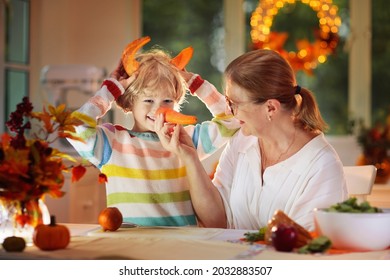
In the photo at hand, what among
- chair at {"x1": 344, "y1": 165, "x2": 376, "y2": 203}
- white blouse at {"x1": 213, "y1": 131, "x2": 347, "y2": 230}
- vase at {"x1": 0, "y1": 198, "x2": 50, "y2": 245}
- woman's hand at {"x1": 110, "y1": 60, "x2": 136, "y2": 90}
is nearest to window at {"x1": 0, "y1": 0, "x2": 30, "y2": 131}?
woman's hand at {"x1": 110, "y1": 60, "x2": 136, "y2": 90}

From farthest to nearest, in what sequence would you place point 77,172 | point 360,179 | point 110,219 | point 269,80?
point 360,179
point 269,80
point 110,219
point 77,172

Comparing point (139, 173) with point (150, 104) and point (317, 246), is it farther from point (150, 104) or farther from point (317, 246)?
point (317, 246)

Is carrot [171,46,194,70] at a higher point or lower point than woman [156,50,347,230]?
higher

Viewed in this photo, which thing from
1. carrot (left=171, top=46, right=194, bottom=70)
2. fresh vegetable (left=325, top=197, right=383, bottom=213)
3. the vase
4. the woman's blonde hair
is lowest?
the vase

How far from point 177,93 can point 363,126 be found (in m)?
2.35

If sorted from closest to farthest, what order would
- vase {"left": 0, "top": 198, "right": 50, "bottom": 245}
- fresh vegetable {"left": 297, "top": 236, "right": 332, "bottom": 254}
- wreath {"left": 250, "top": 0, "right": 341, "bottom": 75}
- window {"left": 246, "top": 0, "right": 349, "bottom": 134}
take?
fresh vegetable {"left": 297, "top": 236, "right": 332, "bottom": 254}
vase {"left": 0, "top": 198, "right": 50, "bottom": 245}
wreath {"left": 250, "top": 0, "right": 341, "bottom": 75}
window {"left": 246, "top": 0, "right": 349, "bottom": 134}

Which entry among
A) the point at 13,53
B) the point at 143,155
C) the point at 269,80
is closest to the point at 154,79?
the point at 143,155

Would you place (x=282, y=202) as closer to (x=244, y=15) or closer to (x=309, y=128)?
(x=309, y=128)

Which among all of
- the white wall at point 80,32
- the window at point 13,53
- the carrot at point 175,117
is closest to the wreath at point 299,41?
the white wall at point 80,32

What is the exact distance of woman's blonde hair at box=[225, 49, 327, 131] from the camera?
75.0 inches

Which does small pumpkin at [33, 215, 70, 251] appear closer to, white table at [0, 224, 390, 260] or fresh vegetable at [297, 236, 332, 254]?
white table at [0, 224, 390, 260]

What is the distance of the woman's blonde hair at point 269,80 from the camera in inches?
75.0

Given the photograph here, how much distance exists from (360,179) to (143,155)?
25.5 inches

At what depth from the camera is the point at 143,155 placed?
2.03 m
